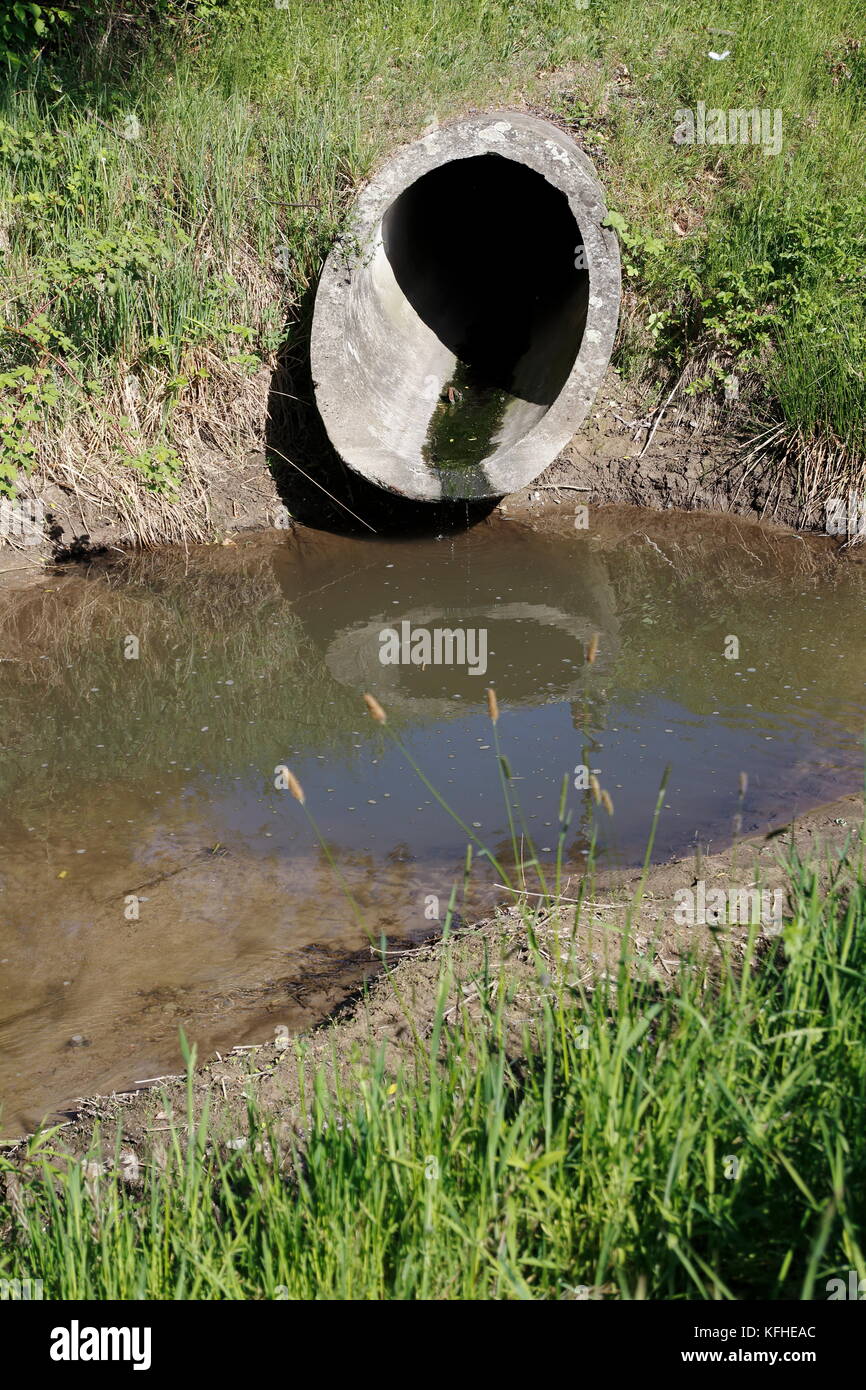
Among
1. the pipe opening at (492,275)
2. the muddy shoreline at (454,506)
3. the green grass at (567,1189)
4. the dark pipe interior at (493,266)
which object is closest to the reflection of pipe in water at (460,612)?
the muddy shoreline at (454,506)

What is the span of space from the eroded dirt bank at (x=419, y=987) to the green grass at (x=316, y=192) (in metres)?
3.99

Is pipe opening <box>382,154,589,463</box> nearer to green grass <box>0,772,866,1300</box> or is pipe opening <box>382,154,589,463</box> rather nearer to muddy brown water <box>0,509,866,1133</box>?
muddy brown water <box>0,509,866,1133</box>

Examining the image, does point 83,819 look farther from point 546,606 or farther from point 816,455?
point 816,455

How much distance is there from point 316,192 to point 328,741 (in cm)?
403

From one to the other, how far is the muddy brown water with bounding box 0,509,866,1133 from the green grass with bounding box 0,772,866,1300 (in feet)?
3.40

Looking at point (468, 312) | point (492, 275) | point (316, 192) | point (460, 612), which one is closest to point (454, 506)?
point (460, 612)

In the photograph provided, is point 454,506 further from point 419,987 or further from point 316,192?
point 419,987

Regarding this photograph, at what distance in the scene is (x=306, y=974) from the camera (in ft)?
11.5

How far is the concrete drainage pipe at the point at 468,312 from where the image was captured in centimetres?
669

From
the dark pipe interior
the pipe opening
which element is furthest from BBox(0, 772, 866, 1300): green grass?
the dark pipe interior

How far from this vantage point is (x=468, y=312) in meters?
9.00
